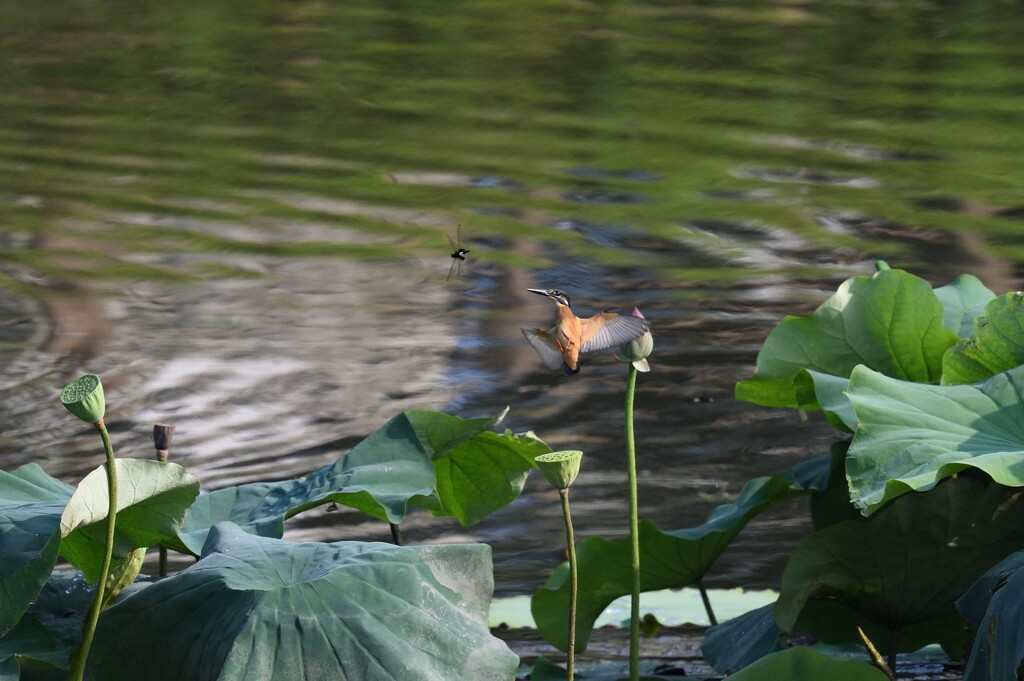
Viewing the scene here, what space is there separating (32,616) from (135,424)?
5.97 feet

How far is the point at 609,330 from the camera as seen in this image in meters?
1.15

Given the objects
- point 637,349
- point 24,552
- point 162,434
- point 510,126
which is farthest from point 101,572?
point 510,126

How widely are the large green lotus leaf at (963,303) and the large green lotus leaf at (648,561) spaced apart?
0.89 feet

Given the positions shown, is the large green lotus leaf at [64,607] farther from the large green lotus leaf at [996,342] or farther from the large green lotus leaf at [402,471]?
the large green lotus leaf at [996,342]

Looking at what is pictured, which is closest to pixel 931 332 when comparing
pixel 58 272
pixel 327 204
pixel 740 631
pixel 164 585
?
pixel 740 631

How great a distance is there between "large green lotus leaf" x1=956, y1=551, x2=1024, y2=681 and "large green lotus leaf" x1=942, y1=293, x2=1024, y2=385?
0.29 meters

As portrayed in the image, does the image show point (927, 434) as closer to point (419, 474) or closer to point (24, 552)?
point (419, 474)

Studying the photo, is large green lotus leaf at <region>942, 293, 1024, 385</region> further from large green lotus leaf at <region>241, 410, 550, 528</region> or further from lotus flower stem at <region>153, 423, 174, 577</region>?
lotus flower stem at <region>153, 423, 174, 577</region>

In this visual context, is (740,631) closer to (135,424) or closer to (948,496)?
(948,496)

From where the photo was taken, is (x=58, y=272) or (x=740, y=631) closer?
(x=740, y=631)

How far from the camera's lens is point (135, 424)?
293 centimetres

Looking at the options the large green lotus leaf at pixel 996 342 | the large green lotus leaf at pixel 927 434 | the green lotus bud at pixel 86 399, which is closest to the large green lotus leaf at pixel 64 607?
the green lotus bud at pixel 86 399

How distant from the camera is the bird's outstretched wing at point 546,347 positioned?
1210 mm

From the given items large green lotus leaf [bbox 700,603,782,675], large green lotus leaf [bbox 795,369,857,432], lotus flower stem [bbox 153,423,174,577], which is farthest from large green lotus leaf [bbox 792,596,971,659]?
lotus flower stem [bbox 153,423,174,577]
